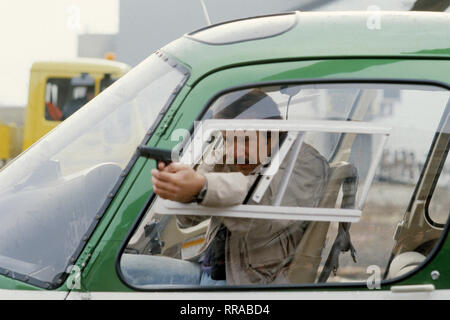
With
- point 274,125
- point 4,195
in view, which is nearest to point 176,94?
point 274,125

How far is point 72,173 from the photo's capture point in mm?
2299

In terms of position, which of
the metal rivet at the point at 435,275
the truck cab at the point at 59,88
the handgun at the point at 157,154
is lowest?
the truck cab at the point at 59,88

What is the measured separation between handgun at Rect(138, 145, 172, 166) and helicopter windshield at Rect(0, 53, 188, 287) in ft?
0.52

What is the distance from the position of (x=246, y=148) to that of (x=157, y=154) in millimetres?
303

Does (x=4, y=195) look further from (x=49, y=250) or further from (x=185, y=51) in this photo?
(x=185, y=51)

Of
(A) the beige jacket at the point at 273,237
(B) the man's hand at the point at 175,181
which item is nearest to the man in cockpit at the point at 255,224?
(A) the beige jacket at the point at 273,237

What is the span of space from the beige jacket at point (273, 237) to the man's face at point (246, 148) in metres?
0.03

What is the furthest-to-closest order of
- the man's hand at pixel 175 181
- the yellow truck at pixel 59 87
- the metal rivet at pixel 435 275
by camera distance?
the yellow truck at pixel 59 87 → the metal rivet at pixel 435 275 → the man's hand at pixel 175 181

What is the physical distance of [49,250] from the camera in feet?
7.06

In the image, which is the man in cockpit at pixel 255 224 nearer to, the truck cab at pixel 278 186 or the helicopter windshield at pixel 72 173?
the truck cab at pixel 278 186

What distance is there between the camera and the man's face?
215 centimetres

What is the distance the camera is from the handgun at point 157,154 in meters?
1.98

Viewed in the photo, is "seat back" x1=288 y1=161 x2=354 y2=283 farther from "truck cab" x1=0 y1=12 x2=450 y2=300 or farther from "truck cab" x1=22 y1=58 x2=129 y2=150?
"truck cab" x1=22 y1=58 x2=129 y2=150

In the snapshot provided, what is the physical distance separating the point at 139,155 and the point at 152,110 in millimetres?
154
